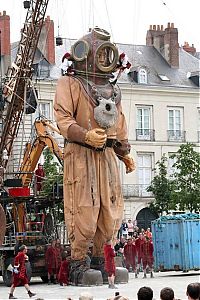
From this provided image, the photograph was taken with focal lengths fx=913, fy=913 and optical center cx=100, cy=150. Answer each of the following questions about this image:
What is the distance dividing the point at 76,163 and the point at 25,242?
490cm

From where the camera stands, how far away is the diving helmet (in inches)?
702

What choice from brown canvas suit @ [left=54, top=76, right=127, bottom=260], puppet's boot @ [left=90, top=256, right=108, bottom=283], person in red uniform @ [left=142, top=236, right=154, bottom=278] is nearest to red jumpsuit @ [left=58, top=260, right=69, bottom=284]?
puppet's boot @ [left=90, top=256, right=108, bottom=283]

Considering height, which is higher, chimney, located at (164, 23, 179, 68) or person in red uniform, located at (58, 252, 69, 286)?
chimney, located at (164, 23, 179, 68)

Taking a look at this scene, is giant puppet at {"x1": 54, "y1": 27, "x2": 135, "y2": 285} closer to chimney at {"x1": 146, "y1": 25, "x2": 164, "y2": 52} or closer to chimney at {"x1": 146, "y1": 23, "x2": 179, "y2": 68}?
chimney at {"x1": 146, "y1": 23, "x2": 179, "y2": 68}

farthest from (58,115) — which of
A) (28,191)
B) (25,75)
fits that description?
(25,75)

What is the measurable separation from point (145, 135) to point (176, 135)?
206 cm

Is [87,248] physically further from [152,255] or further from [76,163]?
[152,255]

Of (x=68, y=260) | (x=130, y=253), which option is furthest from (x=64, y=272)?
(x=130, y=253)

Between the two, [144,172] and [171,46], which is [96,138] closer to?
[144,172]

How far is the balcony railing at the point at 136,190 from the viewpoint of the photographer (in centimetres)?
4628

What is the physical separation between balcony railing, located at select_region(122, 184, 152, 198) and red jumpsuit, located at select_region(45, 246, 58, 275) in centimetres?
2482

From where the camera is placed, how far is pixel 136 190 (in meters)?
46.6

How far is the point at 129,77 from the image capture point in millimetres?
48594

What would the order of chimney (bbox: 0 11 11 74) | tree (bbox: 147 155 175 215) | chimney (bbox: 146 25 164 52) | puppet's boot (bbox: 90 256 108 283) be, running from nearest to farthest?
puppet's boot (bbox: 90 256 108 283), tree (bbox: 147 155 175 215), chimney (bbox: 0 11 11 74), chimney (bbox: 146 25 164 52)
